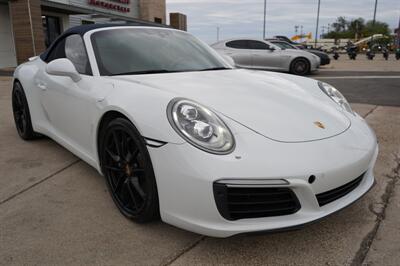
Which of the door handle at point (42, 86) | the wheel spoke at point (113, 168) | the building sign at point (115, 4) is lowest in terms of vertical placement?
the wheel spoke at point (113, 168)

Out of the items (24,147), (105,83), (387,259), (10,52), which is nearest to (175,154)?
(105,83)

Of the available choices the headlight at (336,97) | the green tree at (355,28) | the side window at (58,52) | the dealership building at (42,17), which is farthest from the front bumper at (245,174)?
the green tree at (355,28)

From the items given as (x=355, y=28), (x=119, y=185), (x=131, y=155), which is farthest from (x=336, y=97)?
(x=355, y=28)

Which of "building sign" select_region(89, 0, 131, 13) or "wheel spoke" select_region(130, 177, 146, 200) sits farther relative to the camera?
"building sign" select_region(89, 0, 131, 13)

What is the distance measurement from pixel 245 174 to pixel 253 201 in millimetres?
158

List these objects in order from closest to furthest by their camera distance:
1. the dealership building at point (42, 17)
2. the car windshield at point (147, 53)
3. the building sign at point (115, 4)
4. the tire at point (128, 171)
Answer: the tire at point (128, 171) → the car windshield at point (147, 53) → the dealership building at point (42, 17) → the building sign at point (115, 4)

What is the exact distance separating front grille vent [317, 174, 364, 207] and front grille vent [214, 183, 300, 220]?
175 mm

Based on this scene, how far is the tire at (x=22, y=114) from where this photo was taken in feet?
12.2

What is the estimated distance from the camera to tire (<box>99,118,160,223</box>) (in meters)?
1.90

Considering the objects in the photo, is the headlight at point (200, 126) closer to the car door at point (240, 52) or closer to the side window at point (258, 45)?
the car door at point (240, 52)

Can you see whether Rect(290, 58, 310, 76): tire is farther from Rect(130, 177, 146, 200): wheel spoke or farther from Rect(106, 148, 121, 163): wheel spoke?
Rect(130, 177, 146, 200): wheel spoke

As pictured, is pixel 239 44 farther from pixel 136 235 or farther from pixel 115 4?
pixel 115 4

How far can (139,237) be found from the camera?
2.00m

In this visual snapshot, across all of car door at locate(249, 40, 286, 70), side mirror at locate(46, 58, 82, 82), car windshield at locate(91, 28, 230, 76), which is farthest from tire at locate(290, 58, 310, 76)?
side mirror at locate(46, 58, 82, 82)
